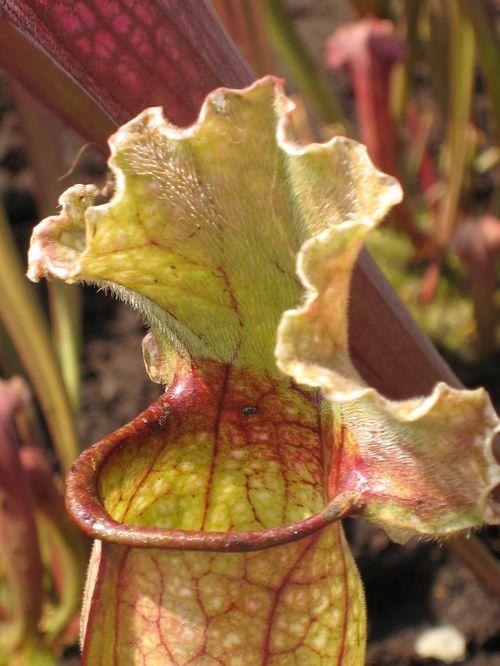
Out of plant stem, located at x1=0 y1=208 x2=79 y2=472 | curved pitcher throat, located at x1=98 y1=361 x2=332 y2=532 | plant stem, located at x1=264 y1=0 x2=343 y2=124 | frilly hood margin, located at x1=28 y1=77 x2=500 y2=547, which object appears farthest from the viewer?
plant stem, located at x1=264 y1=0 x2=343 y2=124

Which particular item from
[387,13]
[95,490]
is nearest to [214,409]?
[95,490]

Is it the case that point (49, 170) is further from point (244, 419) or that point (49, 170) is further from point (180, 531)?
point (180, 531)

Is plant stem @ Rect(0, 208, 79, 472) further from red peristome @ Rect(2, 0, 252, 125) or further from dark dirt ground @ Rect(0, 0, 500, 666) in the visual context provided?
red peristome @ Rect(2, 0, 252, 125)

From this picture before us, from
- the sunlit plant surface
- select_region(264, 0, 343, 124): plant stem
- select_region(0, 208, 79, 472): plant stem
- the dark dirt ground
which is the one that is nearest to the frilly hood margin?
the sunlit plant surface

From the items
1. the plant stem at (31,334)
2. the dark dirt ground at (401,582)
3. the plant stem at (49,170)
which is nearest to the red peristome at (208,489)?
the plant stem at (31,334)

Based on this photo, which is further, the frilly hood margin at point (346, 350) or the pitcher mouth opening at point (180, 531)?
the pitcher mouth opening at point (180, 531)

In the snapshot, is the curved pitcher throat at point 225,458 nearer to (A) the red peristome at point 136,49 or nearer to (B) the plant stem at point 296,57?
(A) the red peristome at point 136,49

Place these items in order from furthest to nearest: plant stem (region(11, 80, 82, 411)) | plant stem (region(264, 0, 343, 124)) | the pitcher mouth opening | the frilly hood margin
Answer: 1. plant stem (region(264, 0, 343, 124))
2. plant stem (region(11, 80, 82, 411))
3. the pitcher mouth opening
4. the frilly hood margin

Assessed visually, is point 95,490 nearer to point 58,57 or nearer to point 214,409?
point 214,409
